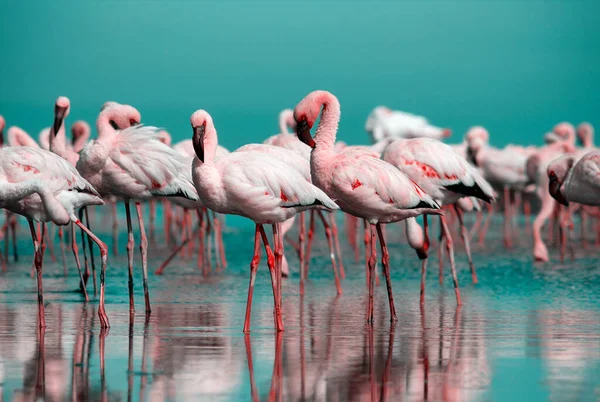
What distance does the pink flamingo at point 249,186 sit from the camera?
305 inches

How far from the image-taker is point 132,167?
9180 mm

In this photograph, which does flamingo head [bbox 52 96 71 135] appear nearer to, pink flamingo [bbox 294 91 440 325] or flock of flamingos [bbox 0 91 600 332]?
flock of flamingos [bbox 0 91 600 332]

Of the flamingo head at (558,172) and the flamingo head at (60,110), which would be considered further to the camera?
the flamingo head at (558,172)

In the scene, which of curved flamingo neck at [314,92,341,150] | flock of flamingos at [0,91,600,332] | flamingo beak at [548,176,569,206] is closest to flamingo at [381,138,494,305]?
flock of flamingos at [0,91,600,332]

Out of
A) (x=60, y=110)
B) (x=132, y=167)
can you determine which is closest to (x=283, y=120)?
(x=60, y=110)

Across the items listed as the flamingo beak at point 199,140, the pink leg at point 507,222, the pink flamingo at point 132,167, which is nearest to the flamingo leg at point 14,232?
the pink flamingo at point 132,167

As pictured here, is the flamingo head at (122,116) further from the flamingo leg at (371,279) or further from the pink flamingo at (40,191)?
the flamingo leg at (371,279)

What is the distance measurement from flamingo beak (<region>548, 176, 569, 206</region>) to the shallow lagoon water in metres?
1.55

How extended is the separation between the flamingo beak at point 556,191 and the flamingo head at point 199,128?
662 centimetres

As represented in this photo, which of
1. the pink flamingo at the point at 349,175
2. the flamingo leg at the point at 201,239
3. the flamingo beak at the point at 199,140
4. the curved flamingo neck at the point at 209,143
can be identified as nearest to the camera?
the flamingo beak at the point at 199,140

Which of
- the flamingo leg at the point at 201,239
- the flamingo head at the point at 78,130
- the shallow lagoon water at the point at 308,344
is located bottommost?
the shallow lagoon water at the point at 308,344

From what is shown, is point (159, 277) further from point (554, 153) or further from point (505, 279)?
point (554, 153)

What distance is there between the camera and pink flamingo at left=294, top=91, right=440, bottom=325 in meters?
8.29

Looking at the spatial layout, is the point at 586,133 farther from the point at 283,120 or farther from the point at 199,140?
the point at 199,140
